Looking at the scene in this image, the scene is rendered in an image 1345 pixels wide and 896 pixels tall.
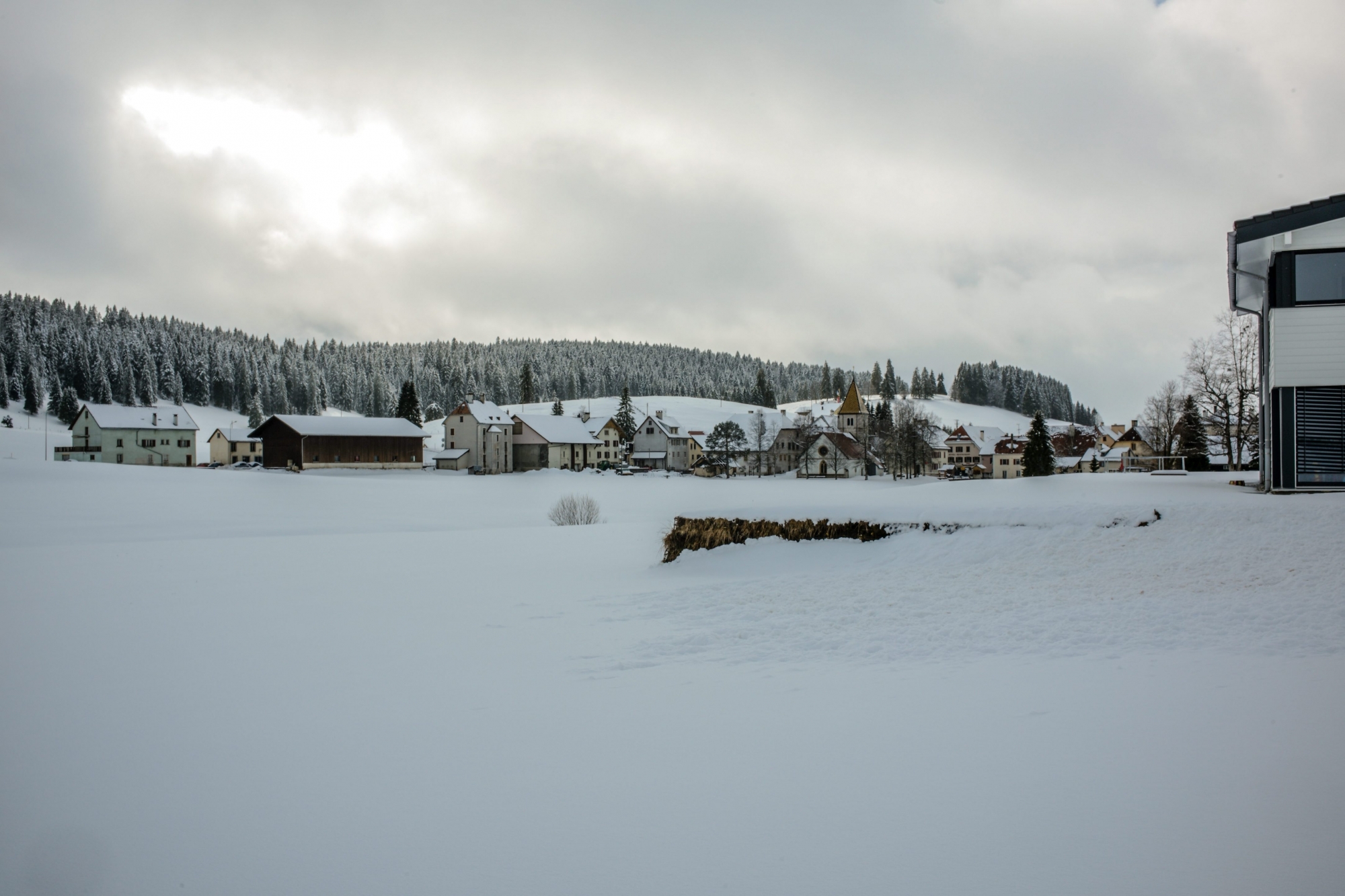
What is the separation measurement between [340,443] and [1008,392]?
158 meters

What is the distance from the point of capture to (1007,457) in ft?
330

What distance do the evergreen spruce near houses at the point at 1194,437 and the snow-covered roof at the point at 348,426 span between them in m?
67.4

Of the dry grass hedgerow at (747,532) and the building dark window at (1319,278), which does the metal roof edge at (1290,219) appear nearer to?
the building dark window at (1319,278)

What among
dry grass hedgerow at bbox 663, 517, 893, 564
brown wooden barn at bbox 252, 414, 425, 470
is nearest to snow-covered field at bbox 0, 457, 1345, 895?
dry grass hedgerow at bbox 663, 517, 893, 564

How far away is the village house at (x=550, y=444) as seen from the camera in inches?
3620

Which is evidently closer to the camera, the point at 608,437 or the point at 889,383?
the point at 608,437

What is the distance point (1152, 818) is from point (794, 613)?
5.73m

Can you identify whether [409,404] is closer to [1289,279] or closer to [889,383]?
[1289,279]

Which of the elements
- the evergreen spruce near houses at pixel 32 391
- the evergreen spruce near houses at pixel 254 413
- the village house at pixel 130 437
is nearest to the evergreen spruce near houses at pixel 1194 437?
the village house at pixel 130 437

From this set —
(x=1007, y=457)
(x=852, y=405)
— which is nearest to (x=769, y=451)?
(x=852, y=405)

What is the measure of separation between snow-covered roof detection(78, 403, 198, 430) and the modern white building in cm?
9288

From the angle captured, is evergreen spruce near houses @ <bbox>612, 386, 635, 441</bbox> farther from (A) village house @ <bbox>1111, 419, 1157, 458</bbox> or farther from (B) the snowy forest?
(A) village house @ <bbox>1111, 419, 1157, 458</bbox>

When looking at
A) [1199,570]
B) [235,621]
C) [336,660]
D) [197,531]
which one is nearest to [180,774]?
[336,660]

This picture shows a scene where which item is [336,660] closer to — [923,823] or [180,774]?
[180,774]
